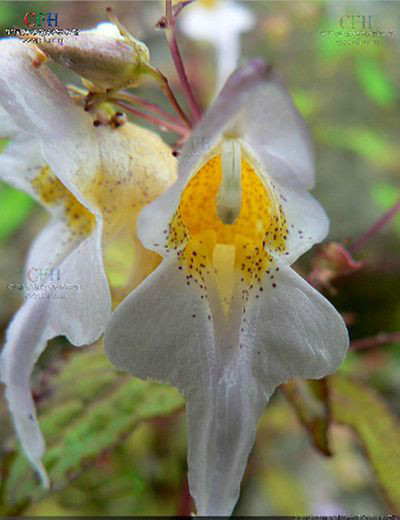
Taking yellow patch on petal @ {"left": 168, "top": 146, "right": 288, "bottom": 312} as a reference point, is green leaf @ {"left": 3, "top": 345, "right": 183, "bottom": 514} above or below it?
below

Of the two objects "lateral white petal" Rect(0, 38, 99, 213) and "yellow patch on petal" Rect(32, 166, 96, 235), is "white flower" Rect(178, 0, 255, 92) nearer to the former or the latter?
"yellow patch on petal" Rect(32, 166, 96, 235)

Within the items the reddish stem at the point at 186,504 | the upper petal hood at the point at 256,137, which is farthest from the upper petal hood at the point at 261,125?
the reddish stem at the point at 186,504

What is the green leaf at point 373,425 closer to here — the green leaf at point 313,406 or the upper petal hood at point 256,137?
the green leaf at point 313,406

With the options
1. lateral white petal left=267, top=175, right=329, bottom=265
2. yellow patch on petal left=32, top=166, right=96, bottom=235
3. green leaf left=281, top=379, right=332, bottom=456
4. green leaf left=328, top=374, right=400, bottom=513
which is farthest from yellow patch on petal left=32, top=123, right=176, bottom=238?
green leaf left=328, top=374, right=400, bottom=513

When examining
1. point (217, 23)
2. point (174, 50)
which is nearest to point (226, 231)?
point (174, 50)

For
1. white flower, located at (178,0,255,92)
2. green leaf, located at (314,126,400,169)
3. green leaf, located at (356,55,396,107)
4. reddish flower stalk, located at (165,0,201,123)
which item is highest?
reddish flower stalk, located at (165,0,201,123)

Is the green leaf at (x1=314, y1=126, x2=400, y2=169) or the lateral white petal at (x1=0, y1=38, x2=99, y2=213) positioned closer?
the lateral white petal at (x1=0, y1=38, x2=99, y2=213)

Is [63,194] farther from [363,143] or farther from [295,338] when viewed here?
[363,143]

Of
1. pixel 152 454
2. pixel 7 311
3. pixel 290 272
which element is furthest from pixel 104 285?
pixel 7 311
